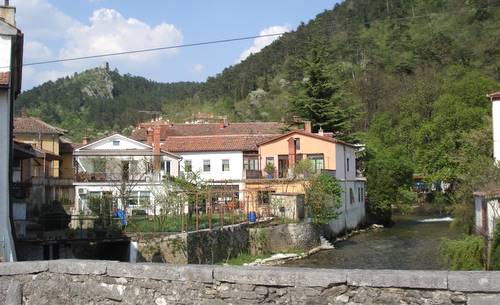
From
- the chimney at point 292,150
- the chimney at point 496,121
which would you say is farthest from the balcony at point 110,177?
the chimney at point 496,121

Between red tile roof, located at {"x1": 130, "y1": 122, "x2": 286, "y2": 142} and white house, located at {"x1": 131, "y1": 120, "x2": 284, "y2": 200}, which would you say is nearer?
white house, located at {"x1": 131, "y1": 120, "x2": 284, "y2": 200}

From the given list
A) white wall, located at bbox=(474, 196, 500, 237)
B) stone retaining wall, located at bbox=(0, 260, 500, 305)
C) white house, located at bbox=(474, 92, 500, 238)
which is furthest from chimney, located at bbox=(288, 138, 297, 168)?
stone retaining wall, located at bbox=(0, 260, 500, 305)

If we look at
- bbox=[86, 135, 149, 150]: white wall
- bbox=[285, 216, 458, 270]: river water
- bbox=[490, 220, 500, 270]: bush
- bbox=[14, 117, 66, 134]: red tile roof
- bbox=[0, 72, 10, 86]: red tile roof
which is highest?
bbox=[14, 117, 66, 134]: red tile roof

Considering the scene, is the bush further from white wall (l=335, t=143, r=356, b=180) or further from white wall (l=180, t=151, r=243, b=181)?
white wall (l=180, t=151, r=243, b=181)

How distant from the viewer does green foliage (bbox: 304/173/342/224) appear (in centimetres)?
3525

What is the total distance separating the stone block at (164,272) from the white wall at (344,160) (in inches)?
1358

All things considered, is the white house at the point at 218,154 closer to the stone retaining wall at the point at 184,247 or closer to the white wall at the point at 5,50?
the stone retaining wall at the point at 184,247

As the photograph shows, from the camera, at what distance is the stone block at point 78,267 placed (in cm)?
776

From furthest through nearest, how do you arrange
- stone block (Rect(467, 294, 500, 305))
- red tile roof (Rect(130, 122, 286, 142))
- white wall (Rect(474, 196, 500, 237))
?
1. red tile roof (Rect(130, 122, 286, 142))
2. white wall (Rect(474, 196, 500, 237))
3. stone block (Rect(467, 294, 500, 305))

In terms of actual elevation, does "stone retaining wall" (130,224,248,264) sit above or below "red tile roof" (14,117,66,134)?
below

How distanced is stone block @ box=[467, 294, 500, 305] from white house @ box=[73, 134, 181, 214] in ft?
102

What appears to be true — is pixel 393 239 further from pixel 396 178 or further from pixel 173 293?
pixel 173 293

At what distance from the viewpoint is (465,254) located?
1859 centimetres

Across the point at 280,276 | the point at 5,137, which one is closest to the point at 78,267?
the point at 280,276
